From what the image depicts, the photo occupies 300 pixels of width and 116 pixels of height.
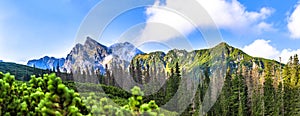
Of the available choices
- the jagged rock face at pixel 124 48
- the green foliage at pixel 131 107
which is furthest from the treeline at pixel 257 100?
the green foliage at pixel 131 107

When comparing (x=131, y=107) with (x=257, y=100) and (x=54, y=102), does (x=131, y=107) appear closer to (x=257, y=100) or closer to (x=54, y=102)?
(x=54, y=102)

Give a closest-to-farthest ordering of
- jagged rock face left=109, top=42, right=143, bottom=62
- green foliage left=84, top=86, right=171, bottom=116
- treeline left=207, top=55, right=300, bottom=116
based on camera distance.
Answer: green foliage left=84, top=86, right=171, bottom=116, jagged rock face left=109, top=42, right=143, bottom=62, treeline left=207, top=55, right=300, bottom=116

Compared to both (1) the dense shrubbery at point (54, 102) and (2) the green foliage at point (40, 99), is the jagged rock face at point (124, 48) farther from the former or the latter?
(2) the green foliage at point (40, 99)

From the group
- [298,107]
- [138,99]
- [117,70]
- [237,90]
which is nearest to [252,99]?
[237,90]

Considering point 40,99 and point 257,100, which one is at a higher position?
point 40,99

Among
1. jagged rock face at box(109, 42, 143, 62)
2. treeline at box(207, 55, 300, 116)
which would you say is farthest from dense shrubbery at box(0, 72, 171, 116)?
treeline at box(207, 55, 300, 116)

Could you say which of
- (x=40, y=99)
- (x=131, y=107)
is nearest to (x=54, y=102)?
(x=40, y=99)

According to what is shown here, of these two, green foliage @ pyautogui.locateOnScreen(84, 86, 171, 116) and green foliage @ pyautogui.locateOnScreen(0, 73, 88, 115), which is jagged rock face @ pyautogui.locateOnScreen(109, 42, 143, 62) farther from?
green foliage @ pyautogui.locateOnScreen(0, 73, 88, 115)

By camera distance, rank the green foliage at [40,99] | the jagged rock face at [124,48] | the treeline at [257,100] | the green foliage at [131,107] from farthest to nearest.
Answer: the treeline at [257,100], the jagged rock face at [124,48], the green foliage at [131,107], the green foliage at [40,99]

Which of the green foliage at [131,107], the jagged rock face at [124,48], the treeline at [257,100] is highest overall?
the jagged rock face at [124,48]

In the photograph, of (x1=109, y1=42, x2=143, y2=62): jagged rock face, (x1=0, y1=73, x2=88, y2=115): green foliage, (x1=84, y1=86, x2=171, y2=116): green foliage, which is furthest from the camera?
(x1=109, y1=42, x2=143, y2=62): jagged rock face

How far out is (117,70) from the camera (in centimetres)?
10319

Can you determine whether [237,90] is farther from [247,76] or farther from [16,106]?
[16,106]

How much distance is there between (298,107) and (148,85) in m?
35.1
